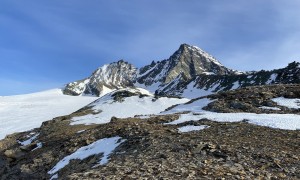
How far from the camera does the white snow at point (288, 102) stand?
146 feet

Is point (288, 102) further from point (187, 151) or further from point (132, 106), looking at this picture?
point (132, 106)

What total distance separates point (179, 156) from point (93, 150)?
9.61 metres

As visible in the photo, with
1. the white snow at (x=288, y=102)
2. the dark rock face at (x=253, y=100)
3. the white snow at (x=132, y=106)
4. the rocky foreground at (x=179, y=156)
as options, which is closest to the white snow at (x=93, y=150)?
the rocky foreground at (x=179, y=156)

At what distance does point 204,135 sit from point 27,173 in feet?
52.2

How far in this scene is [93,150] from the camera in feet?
95.9

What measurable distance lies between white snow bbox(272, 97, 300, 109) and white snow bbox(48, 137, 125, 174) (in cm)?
2481

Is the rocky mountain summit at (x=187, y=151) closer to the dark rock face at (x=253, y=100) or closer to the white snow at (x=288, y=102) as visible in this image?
the white snow at (x=288, y=102)

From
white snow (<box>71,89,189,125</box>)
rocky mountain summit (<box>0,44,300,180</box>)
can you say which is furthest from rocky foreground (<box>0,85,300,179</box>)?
white snow (<box>71,89,189,125</box>)

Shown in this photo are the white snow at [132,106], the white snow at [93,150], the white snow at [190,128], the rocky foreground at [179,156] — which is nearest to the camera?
the rocky foreground at [179,156]

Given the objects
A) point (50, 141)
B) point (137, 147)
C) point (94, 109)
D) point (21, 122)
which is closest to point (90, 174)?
point (137, 147)

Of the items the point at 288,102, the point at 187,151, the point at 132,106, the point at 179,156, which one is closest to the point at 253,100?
the point at 288,102

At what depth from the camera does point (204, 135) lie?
28.5 meters

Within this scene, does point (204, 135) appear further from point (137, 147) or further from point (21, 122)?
point (21, 122)

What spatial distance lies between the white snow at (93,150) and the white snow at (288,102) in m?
24.8
